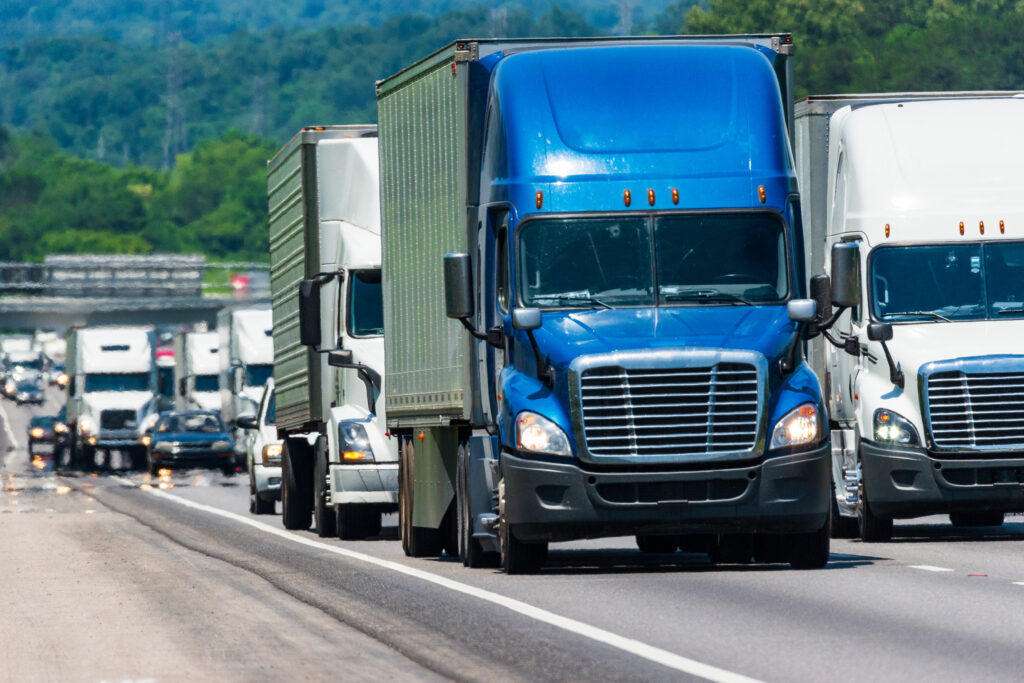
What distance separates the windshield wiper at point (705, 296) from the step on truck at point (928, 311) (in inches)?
160

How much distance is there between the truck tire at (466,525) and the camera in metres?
18.0

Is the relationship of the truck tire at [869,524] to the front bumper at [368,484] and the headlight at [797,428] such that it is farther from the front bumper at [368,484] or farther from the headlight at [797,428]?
the front bumper at [368,484]

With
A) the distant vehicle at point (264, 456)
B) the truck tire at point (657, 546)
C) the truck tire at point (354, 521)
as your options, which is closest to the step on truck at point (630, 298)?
the truck tire at point (657, 546)

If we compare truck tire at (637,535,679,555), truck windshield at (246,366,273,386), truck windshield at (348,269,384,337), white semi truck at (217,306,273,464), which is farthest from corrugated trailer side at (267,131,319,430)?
truck windshield at (246,366,273,386)

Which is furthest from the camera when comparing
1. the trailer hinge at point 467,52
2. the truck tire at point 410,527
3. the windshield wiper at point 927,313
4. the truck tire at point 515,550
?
the windshield wiper at point 927,313

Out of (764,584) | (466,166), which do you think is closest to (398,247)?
(466,166)

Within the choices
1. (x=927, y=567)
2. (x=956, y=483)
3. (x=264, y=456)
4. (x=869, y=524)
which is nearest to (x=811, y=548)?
(x=927, y=567)

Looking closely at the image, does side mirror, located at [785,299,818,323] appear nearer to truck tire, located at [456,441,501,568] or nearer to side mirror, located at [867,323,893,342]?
truck tire, located at [456,441,501,568]

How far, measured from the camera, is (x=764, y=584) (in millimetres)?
16109

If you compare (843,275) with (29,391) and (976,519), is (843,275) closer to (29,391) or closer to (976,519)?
(976,519)

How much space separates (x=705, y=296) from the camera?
16609mm

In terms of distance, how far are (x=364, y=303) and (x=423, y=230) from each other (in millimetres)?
4526

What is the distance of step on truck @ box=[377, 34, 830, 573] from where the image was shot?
1622 cm

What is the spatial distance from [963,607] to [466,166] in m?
5.48
